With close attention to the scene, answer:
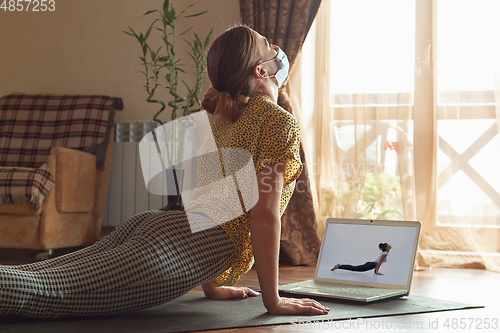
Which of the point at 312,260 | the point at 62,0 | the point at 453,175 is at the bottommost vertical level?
the point at 312,260

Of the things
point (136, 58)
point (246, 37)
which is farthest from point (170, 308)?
point (136, 58)

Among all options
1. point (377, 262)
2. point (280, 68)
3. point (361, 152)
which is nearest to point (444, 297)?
point (377, 262)

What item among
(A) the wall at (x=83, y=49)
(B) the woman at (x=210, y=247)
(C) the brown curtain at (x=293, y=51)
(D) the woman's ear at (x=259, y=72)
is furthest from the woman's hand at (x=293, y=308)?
(A) the wall at (x=83, y=49)

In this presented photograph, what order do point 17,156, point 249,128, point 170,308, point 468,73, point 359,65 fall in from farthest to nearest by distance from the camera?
point 17,156
point 359,65
point 468,73
point 170,308
point 249,128

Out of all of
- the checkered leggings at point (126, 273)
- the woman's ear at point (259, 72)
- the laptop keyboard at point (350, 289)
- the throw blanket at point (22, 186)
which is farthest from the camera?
the throw blanket at point (22, 186)

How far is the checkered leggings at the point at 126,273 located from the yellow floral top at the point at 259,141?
0.04 metres

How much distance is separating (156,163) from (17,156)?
866mm

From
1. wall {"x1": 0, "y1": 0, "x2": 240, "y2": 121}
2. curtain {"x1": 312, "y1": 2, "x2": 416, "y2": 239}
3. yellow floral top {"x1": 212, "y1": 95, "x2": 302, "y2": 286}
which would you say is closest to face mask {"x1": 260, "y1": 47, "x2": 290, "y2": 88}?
yellow floral top {"x1": 212, "y1": 95, "x2": 302, "y2": 286}

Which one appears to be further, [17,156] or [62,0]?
[62,0]

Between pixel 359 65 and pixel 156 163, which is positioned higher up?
pixel 359 65

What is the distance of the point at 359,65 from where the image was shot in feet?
8.77

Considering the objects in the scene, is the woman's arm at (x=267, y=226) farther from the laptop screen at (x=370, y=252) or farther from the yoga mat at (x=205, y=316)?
the laptop screen at (x=370, y=252)

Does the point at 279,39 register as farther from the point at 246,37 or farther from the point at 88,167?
the point at 246,37

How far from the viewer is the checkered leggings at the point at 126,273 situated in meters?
1.06
